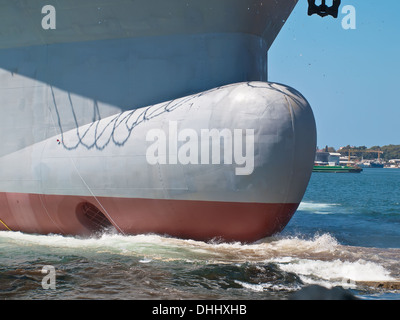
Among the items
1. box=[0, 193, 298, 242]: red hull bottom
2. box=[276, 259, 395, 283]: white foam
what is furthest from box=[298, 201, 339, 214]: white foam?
box=[276, 259, 395, 283]: white foam

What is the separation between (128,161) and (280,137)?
156 inches

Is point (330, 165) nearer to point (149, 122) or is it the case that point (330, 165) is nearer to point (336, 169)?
point (336, 169)

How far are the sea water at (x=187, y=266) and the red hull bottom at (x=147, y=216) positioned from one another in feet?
0.85

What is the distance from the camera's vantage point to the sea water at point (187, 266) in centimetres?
861

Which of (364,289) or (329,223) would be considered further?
(329,223)

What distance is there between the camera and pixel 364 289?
346 inches

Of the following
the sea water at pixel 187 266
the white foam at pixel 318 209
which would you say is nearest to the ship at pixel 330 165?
the white foam at pixel 318 209

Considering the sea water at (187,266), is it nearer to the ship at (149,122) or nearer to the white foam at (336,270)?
the white foam at (336,270)

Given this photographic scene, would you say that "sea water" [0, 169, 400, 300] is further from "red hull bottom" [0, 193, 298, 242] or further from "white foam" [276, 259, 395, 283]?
"red hull bottom" [0, 193, 298, 242]

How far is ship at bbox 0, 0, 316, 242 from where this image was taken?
38.4ft
